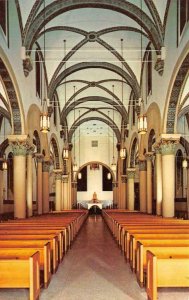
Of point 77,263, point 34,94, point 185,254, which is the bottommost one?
point 77,263

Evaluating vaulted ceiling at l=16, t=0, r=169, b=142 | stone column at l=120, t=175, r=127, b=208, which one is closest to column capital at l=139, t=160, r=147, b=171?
vaulted ceiling at l=16, t=0, r=169, b=142

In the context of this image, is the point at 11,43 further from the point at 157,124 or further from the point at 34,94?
the point at 157,124

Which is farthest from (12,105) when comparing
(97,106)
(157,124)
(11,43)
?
(97,106)

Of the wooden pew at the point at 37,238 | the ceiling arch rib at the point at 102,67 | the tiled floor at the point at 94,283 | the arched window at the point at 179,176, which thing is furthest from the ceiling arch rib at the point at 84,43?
the wooden pew at the point at 37,238

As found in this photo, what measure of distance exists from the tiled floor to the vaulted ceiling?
32.9 ft

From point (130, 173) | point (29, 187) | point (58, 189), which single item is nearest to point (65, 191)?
point (58, 189)

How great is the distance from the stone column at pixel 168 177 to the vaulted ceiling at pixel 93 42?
4.08 m

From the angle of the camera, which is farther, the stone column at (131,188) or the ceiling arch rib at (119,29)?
the stone column at (131,188)

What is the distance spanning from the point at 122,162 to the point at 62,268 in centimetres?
2818

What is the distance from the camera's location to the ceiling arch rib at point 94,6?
18203 mm

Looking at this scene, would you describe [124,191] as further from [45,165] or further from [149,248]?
[149,248]

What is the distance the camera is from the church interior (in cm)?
782

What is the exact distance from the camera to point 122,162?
1506 inches

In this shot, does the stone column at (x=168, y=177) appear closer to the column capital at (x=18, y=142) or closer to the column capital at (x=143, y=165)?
the column capital at (x=18, y=142)
